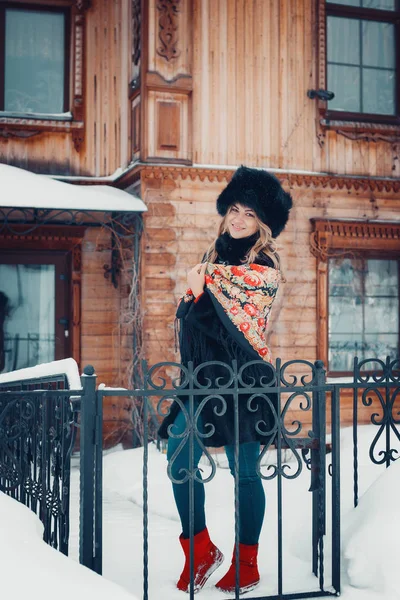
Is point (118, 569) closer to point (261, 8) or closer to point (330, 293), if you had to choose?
point (330, 293)

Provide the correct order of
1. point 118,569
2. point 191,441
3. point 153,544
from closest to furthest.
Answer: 1. point 191,441
2. point 118,569
3. point 153,544

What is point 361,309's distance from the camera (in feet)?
32.0

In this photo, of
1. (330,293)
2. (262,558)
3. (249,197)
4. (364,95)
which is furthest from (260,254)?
(364,95)

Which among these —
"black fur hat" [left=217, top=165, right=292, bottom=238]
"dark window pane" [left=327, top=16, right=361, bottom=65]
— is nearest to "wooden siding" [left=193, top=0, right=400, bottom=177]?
"dark window pane" [left=327, top=16, right=361, bottom=65]

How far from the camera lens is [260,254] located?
12.9ft

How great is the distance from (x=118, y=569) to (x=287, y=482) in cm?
229

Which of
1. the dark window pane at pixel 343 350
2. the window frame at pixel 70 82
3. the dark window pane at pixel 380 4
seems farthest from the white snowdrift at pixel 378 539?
the dark window pane at pixel 380 4

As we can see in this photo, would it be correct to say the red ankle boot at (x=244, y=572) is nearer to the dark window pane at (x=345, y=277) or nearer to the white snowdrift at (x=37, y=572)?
the white snowdrift at (x=37, y=572)

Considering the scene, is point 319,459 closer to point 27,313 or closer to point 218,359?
point 218,359

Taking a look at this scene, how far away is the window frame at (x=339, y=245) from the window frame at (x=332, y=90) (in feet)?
3.68

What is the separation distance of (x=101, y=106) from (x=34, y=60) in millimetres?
1019

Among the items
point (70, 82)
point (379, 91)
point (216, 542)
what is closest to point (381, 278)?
point (379, 91)

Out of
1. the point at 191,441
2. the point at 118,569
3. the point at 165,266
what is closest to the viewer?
the point at 191,441

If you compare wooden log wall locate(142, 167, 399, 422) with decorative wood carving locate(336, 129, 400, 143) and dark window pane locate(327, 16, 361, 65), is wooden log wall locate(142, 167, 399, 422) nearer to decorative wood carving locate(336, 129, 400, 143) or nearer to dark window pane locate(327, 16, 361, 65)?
decorative wood carving locate(336, 129, 400, 143)
